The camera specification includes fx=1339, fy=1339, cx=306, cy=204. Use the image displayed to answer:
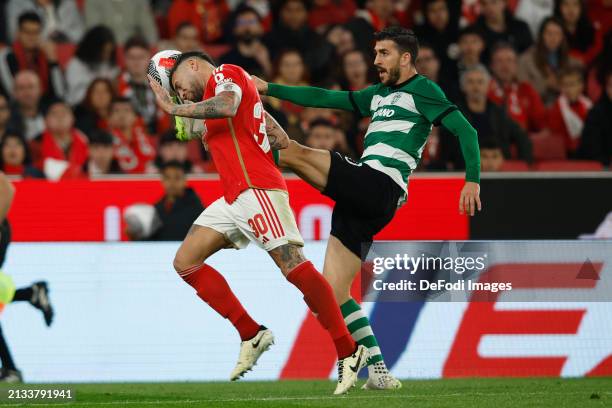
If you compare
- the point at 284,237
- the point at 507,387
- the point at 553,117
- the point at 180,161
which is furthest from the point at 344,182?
the point at 553,117

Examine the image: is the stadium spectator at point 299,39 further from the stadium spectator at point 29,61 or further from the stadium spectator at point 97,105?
the stadium spectator at point 29,61

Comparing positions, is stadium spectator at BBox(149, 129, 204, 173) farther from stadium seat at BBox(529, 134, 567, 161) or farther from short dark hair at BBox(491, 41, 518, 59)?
short dark hair at BBox(491, 41, 518, 59)

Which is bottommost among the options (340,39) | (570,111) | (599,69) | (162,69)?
(570,111)

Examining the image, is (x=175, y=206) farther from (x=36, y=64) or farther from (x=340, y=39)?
(x=340, y=39)

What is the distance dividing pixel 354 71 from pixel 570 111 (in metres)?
2.43

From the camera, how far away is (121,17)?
15.7 meters

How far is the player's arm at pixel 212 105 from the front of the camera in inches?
294

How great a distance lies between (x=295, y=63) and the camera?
14.3m

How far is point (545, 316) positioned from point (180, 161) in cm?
423

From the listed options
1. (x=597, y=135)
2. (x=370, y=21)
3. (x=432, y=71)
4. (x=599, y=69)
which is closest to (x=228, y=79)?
(x=432, y=71)

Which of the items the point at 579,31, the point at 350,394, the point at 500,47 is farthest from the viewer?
the point at 579,31

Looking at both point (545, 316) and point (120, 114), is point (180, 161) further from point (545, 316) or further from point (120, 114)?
point (545, 316)

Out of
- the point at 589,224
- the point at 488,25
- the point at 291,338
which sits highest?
the point at 488,25

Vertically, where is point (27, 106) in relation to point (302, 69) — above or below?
below
